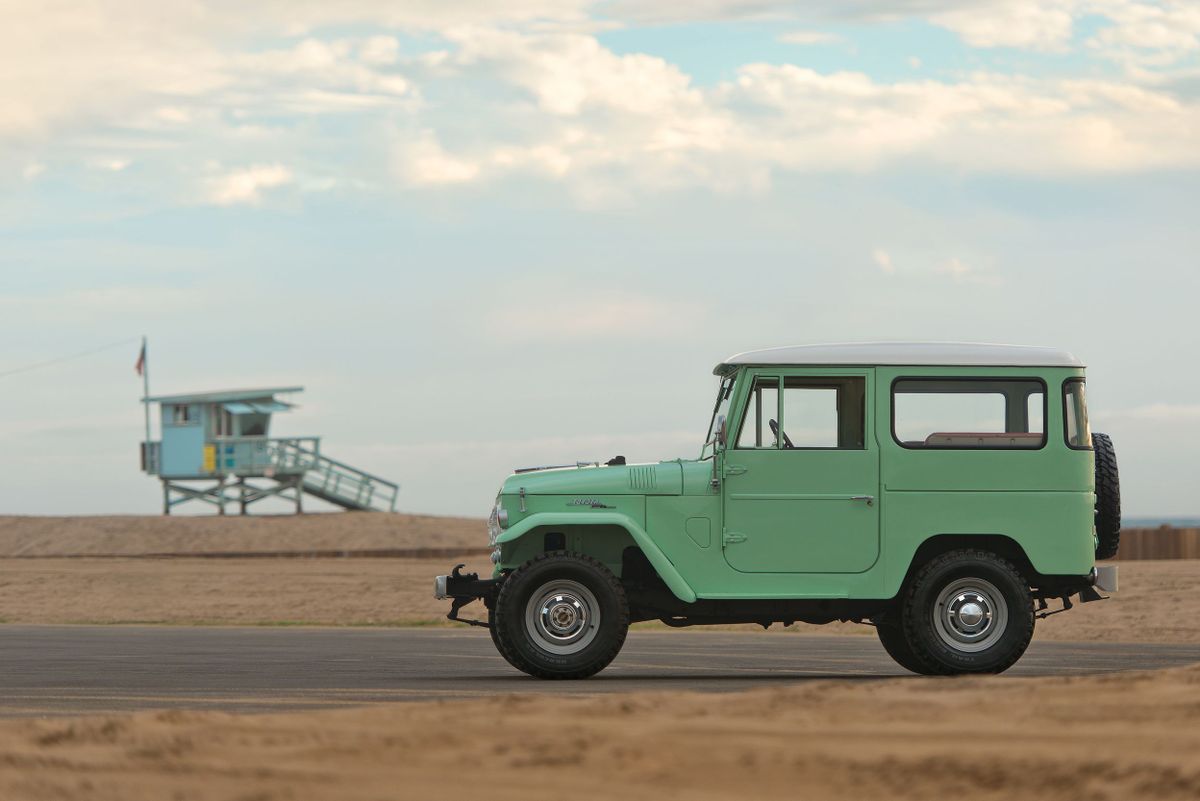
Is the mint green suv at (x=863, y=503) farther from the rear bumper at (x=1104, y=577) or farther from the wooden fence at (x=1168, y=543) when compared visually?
the wooden fence at (x=1168, y=543)

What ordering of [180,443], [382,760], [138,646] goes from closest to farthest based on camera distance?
[382,760] → [138,646] → [180,443]

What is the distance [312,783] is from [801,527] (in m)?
7.31

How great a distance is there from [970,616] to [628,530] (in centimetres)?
268

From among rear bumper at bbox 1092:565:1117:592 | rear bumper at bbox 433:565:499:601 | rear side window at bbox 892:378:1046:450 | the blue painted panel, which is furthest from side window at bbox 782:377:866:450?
the blue painted panel

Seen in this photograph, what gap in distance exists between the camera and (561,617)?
1236 cm

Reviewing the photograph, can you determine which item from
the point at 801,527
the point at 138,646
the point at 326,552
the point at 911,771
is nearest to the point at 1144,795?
the point at 911,771

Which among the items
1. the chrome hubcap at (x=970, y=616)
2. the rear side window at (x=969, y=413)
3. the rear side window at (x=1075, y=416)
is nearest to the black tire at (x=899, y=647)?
the chrome hubcap at (x=970, y=616)

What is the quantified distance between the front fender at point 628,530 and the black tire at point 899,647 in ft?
5.46

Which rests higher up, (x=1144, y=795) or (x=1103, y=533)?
(x=1103, y=533)

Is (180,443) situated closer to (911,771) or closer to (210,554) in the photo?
(210,554)

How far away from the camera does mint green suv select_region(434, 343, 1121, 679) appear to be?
12.4 metres

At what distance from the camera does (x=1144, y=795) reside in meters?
5.44

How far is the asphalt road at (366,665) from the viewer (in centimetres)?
1055

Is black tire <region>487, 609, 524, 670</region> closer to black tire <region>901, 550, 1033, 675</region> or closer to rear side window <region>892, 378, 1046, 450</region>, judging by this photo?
black tire <region>901, 550, 1033, 675</region>
